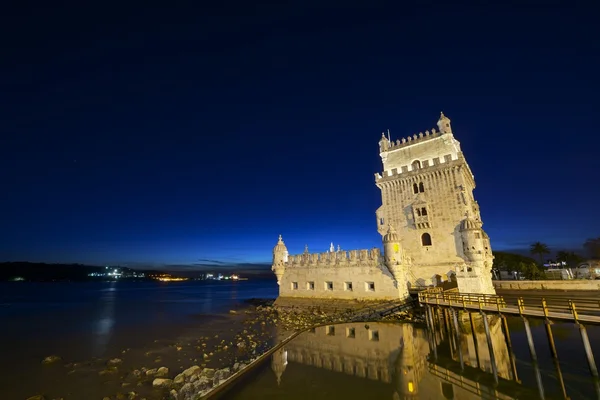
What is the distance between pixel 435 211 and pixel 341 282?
1381cm

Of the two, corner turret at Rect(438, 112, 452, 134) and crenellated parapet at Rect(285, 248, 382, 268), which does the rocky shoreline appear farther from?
corner turret at Rect(438, 112, 452, 134)

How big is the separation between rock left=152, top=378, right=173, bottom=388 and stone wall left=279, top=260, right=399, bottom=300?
22.3m

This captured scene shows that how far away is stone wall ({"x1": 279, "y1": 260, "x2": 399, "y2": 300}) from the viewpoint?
103 ft

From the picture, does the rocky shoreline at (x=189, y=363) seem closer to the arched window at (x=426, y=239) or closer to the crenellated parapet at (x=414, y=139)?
the arched window at (x=426, y=239)

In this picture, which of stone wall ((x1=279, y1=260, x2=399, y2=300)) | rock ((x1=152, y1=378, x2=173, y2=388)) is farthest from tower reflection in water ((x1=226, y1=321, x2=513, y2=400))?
stone wall ((x1=279, y1=260, x2=399, y2=300))

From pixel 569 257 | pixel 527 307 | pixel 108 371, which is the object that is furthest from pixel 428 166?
pixel 569 257

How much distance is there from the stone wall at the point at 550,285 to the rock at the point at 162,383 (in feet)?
177

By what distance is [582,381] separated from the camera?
43.3 feet

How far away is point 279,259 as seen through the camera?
1585 inches

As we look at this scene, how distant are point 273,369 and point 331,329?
958 centimetres

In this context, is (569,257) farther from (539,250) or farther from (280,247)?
(280,247)

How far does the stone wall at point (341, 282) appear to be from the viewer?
31.4m

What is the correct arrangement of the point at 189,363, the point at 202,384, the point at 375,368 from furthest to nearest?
the point at 189,363, the point at 375,368, the point at 202,384

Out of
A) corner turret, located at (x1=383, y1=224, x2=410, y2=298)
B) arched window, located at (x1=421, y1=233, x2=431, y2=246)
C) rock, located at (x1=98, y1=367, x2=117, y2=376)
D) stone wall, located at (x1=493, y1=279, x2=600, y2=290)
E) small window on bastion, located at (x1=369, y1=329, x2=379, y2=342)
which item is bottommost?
rock, located at (x1=98, y1=367, x2=117, y2=376)
